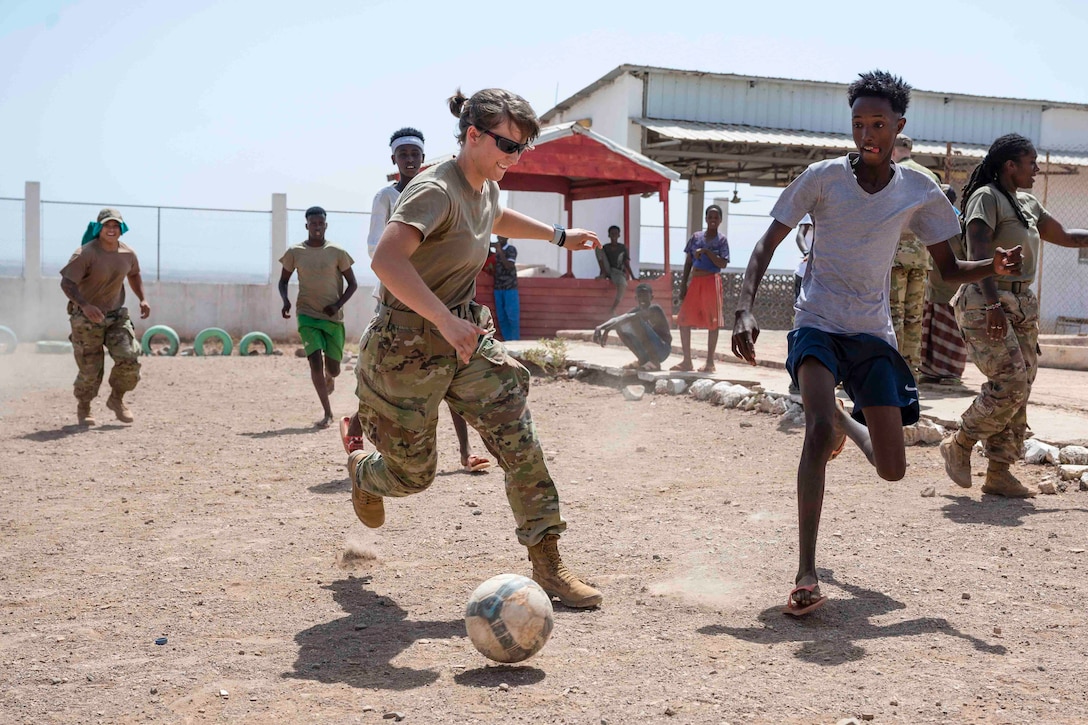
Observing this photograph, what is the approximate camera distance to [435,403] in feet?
13.0

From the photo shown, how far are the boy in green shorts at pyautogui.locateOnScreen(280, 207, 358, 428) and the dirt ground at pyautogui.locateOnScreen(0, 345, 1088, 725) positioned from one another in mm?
1468

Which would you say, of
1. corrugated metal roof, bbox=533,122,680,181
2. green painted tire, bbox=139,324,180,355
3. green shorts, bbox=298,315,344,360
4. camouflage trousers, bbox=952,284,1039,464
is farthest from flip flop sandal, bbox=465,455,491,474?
green painted tire, bbox=139,324,180,355

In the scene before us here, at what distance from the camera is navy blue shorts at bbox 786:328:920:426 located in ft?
13.7

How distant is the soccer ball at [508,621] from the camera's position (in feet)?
11.2

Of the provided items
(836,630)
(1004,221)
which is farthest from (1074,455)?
(836,630)

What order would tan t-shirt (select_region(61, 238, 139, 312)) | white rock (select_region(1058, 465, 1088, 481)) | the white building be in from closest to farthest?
white rock (select_region(1058, 465, 1088, 481)) → tan t-shirt (select_region(61, 238, 139, 312)) → the white building

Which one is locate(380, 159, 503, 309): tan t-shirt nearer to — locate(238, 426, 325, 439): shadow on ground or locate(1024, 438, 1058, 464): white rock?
locate(1024, 438, 1058, 464): white rock

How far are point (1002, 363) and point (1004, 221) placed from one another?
2.52 ft

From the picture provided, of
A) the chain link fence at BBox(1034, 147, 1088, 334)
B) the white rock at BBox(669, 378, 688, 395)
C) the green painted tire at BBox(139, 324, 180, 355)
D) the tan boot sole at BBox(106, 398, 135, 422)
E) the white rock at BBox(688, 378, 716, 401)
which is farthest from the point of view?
the chain link fence at BBox(1034, 147, 1088, 334)

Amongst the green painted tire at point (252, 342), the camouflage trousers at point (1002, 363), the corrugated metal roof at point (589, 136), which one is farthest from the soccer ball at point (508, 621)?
the green painted tire at point (252, 342)

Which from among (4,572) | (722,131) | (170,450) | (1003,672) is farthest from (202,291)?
(1003,672)

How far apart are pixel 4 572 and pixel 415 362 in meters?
2.31

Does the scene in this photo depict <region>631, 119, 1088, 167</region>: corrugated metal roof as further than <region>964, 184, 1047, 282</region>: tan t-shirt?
Yes

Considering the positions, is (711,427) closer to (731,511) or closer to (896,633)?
(731,511)
